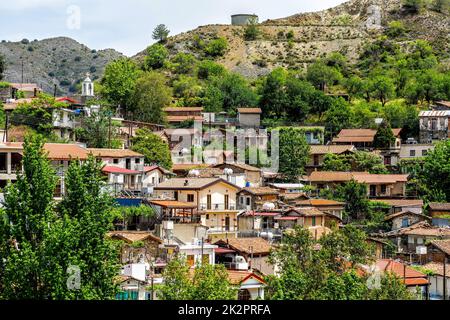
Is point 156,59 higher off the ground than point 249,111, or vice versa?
point 156,59

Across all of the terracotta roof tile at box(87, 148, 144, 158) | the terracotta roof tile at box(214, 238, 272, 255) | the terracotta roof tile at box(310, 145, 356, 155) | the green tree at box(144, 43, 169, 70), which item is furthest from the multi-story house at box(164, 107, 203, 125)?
the terracotta roof tile at box(214, 238, 272, 255)

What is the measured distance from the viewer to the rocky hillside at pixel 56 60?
76438 millimetres

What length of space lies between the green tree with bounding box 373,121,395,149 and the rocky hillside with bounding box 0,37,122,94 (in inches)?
1525

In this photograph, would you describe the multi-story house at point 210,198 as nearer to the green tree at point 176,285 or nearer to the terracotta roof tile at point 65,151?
the terracotta roof tile at point 65,151

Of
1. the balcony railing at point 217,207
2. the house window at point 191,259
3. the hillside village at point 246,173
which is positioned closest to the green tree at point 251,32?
the hillside village at point 246,173

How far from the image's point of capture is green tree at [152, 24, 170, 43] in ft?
214

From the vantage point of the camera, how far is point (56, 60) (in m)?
82.7

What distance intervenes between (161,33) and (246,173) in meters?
34.5

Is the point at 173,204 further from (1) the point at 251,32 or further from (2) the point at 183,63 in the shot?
(1) the point at 251,32

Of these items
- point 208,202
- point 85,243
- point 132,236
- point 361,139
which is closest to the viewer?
point 85,243

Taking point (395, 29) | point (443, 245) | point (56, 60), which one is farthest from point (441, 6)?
point (443, 245)

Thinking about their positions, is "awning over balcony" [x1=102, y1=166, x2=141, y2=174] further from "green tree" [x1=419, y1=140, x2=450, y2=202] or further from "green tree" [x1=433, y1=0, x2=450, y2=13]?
"green tree" [x1=433, y1=0, x2=450, y2=13]

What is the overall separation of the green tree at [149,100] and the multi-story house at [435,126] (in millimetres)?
11974
